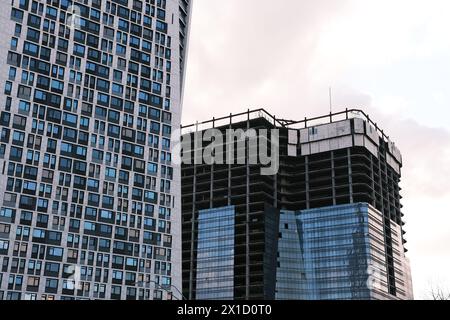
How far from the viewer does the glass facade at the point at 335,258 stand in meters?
188

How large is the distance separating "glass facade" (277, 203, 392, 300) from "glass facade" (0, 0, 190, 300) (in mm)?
63647

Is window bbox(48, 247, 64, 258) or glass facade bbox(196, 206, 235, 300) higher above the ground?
glass facade bbox(196, 206, 235, 300)

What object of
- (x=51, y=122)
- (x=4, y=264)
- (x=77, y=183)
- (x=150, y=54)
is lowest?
(x=4, y=264)

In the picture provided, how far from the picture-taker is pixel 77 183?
13212cm

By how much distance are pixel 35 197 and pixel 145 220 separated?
84.5ft

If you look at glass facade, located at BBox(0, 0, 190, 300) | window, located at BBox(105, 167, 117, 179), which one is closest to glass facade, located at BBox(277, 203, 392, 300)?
glass facade, located at BBox(0, 0, 190, 300)

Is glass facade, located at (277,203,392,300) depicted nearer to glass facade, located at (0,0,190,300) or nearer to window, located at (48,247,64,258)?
glass facade, located at (0,0,190,300)

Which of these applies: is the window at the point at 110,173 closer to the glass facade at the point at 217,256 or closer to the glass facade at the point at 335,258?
the glass facade at the point at 217,256

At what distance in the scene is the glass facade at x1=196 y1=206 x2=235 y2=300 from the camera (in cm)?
18800

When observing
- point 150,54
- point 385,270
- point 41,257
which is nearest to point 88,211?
point 41,257

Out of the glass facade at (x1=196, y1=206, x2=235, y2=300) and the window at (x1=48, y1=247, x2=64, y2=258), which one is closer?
the window at (x1=48, y1=247, x2=64, y2=258)

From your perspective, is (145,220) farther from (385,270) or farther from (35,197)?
(385,270)

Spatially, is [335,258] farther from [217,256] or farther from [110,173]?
[110,173]

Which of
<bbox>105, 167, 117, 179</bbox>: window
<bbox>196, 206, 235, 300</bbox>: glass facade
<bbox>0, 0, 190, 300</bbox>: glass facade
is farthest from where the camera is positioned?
<bbox>196, 206, 235, 300</bbox>: glass facade
